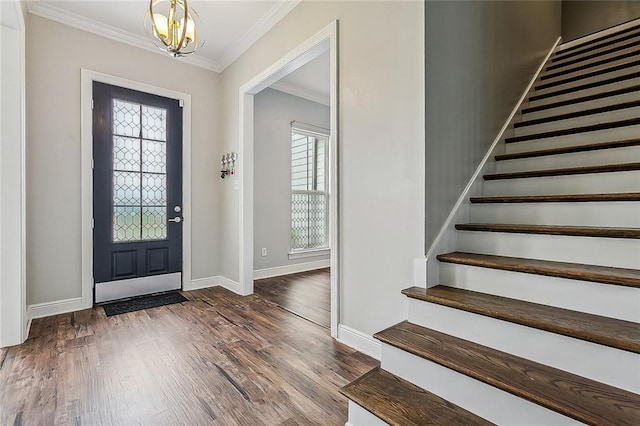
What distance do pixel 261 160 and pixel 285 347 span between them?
2.88m

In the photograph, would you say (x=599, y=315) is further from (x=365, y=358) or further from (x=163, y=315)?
(x=163, y=315)

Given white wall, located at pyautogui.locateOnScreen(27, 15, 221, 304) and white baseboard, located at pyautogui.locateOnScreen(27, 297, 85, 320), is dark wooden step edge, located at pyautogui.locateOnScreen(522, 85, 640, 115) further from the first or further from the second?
white baseboard, located at pyautogui.locateOnScreen(27, 297, 85, 320)

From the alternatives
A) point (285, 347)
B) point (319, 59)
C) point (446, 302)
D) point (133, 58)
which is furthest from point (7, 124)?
point (446, 302)

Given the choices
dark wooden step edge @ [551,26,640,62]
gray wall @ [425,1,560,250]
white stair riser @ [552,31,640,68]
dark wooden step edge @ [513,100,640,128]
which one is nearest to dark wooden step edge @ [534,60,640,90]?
white stair riser @ [552,31,640,68]

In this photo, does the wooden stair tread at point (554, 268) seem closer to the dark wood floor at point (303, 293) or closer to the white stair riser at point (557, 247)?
the white stair riser at point (557, 247)

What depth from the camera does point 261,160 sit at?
4.44 meters

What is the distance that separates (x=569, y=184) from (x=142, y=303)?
13.2 feet

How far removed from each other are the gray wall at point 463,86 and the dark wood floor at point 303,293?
5.28 ft

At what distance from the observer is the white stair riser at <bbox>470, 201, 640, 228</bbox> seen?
1.63 m

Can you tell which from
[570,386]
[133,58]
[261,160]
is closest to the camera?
[570,386]

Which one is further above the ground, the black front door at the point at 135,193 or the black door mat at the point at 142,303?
the black front door at the point at 135,193

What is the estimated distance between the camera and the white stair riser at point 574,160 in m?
1.98

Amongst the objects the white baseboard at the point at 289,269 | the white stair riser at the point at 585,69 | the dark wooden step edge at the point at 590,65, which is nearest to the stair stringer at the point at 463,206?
the white stair riser at the point at 585,69

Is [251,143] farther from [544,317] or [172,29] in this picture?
[544,317]
